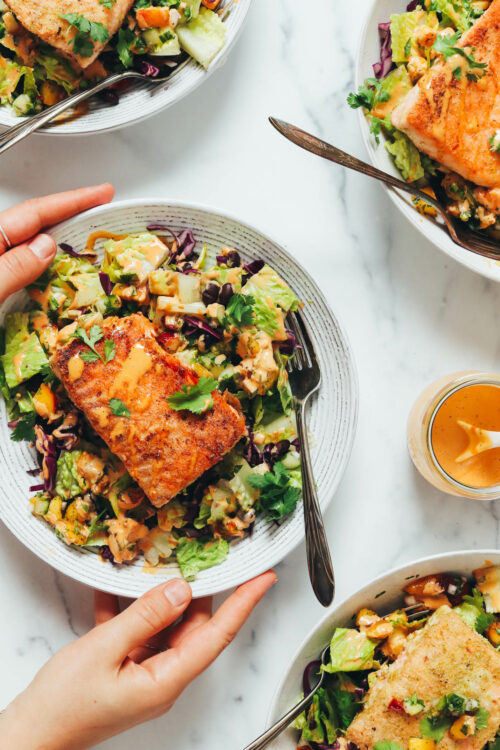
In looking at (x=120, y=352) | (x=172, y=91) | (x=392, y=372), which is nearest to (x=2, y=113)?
(x=172, y=91)

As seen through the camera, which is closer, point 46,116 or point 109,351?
point 109,351

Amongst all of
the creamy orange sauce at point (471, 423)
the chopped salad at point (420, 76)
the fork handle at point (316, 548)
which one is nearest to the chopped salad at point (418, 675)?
the fork handle at point (316, 548)

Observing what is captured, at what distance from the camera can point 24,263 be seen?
10.5 feet

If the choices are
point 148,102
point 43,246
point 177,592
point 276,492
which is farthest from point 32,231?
point 177,592

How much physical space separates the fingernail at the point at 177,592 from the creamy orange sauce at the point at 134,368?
0.93 meters

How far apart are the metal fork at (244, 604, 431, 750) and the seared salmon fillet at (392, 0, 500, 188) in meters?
2.20

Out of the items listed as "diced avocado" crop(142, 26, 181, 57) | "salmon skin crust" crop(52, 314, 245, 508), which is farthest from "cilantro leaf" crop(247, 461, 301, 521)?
"diced avocado" crop(142, 26, 181, 57)

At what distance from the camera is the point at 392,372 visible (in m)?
3.80

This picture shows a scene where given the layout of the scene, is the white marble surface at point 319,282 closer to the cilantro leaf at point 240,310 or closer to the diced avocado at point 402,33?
the diced avocado at point 402,33

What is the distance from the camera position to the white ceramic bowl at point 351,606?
335 centimetres

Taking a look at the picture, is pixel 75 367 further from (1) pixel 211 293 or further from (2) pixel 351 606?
(2) pixel 351 606

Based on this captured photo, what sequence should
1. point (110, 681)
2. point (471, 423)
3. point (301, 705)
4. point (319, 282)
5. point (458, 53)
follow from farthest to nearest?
point (319, 282)
point (471, 423)
point (301, 705)
point (458, 53)
point (110, 681)

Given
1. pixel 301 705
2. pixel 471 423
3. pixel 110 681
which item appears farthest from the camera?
pixel 471 423

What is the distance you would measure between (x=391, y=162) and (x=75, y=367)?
6.12ft
